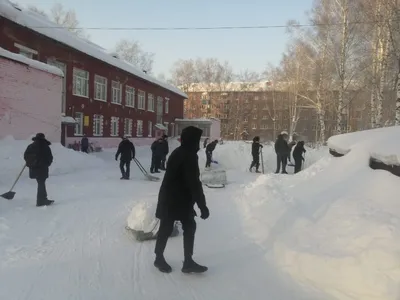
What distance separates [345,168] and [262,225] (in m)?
2.09

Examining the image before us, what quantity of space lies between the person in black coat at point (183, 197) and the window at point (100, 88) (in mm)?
27500

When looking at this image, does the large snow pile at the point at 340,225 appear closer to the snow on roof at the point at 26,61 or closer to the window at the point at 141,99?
the snow on roof at the point at 26,61

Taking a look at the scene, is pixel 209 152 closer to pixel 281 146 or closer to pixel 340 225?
pixel 281 146

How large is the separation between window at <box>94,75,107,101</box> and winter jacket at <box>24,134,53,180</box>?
22849mm

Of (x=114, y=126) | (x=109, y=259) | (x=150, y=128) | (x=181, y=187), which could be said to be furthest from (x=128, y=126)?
(x=181, y=187)

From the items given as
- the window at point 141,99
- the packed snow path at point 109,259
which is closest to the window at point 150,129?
the window at point 141,99

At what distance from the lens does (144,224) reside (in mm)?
6277

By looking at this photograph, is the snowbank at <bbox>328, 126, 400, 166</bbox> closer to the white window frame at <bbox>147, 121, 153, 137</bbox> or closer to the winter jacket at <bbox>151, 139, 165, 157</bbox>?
the winter jacket at <bbox>151, 139, 165, 157</bbox>

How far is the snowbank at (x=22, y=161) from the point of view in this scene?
12.9 metres

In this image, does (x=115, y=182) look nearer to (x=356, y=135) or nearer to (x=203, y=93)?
(x=356, y=135)

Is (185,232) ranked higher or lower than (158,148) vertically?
lower

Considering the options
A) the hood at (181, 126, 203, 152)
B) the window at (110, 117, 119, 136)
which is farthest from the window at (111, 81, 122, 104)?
the hood at (181, 126, 203, 152)

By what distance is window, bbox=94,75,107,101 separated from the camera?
3109cm

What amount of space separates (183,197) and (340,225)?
2.25 m
